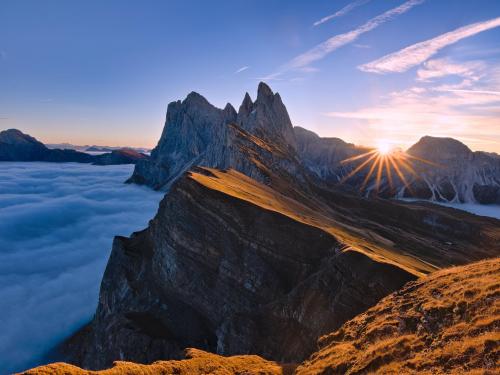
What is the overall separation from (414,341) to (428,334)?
3.66ft

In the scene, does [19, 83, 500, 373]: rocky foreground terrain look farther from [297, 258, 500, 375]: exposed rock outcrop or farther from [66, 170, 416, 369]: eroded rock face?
[297, 258, 500, 375]: exposed rock outcrop

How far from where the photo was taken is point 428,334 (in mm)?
19406

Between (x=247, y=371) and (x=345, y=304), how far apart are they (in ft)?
42.7

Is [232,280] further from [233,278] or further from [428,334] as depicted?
[428,334]

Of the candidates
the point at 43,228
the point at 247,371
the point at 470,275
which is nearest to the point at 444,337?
the point at 470,275

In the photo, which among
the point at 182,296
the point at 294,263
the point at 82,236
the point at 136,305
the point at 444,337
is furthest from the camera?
the point at 82,236

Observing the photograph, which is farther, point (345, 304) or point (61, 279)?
point (61, 279)

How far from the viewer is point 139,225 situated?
195875 mm

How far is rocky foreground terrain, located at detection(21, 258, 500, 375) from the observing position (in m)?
16.1

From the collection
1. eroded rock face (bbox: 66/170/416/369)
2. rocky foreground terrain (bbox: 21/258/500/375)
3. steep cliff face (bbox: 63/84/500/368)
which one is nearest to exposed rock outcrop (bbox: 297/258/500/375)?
rocky foreground terrain (bbox: 21/258/500/375)

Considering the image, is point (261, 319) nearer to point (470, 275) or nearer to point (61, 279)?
point (470, 275)

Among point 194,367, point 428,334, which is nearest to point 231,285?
point 194,367

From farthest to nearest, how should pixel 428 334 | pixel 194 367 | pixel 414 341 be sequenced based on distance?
1. pixel 194 367
2. pixel 428 334
3. pixel 414 341

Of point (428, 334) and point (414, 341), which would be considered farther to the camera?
point (428, 334)
